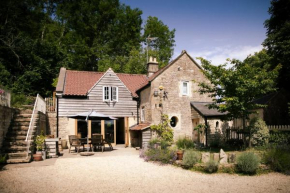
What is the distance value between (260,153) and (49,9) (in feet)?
124

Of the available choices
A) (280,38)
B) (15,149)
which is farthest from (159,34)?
(15,149)

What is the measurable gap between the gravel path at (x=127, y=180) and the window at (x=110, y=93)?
972cm

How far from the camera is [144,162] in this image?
12133mm

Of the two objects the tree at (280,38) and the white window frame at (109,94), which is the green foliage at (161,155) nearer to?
the white window frame at (109,94)

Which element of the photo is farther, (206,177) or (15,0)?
(15,0)

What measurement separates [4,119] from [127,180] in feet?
26.0

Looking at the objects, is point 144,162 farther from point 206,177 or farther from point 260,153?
point 260,153

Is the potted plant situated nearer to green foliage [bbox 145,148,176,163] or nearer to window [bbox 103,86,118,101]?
green foliage [bbox 145,148,176,163]

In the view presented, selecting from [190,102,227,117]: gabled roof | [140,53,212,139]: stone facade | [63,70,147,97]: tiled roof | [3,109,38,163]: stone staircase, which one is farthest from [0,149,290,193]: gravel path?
[63,70,147,97]: tiled roof

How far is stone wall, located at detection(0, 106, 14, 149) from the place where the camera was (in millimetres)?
11844

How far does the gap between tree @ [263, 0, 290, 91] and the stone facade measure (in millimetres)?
8297

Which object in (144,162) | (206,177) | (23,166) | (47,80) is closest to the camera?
(206,177)

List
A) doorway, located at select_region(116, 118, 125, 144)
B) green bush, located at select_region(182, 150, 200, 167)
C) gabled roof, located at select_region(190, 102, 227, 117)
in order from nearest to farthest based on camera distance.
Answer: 1. green bush, located at select_region(182, 150, 200, 167)
2. gabled roof, located at select_region(190, 102, 227, 117)
3. doorway, located at select_region(116, 118, 125, 144)

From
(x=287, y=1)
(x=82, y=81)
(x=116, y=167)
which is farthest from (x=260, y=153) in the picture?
(x=287, y=1)
